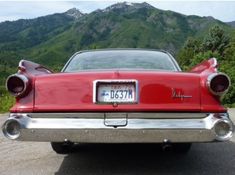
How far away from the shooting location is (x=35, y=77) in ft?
15.7

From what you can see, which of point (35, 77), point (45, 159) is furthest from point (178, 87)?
point (45, 159)

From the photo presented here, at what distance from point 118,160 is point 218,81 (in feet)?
5.61

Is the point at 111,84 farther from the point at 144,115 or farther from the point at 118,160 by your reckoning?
the point at 118,160

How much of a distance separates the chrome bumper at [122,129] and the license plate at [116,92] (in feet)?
0.47

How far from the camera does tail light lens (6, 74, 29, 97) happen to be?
15.2 ft

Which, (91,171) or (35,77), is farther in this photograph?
(91,171)

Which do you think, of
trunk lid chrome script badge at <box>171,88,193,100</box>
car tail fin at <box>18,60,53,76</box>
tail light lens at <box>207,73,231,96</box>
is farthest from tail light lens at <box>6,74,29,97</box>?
tail light lens at <box>207,73,231,96</box>

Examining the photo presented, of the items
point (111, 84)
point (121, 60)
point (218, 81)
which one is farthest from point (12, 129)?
point (218, 81)

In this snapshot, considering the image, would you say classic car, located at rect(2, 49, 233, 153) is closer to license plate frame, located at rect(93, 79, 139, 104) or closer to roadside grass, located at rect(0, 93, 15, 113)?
license plate frame, located at rect(93, 79, 139, 104)

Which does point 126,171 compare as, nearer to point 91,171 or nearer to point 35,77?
point 91,171

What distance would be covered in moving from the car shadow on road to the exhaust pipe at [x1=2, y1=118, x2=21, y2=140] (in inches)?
32.6

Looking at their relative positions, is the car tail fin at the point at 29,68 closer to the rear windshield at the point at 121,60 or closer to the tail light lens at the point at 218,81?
the rear windshield at the point at 121,60

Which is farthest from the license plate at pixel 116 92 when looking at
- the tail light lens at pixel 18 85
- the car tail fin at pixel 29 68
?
the car tail fin at pixel 29 68

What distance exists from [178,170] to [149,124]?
1065 millimetres
